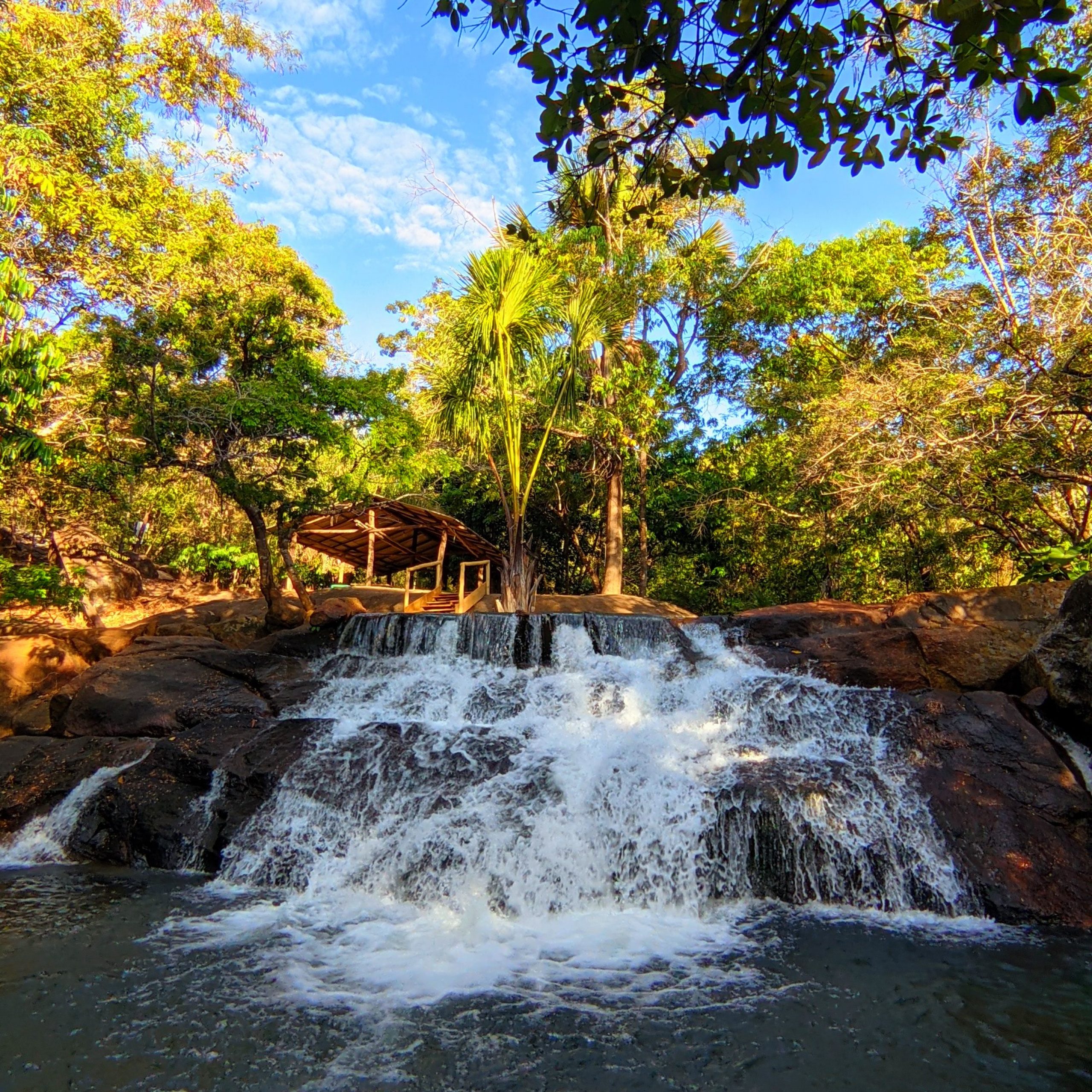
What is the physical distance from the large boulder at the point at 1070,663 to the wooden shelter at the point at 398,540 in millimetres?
9178

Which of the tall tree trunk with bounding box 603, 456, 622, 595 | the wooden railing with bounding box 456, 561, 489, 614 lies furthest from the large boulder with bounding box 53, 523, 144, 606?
the tall tree trunk with bounding box 603, 456, 622, 595

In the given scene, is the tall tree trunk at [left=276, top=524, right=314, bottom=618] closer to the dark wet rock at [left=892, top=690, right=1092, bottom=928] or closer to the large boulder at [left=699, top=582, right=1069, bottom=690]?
the large boulder at [left=699, top=582, right=1069, bottom=690]

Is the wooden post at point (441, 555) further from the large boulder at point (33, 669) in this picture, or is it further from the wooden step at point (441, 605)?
the large boulder at point (33, 669)

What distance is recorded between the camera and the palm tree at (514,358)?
12.3 metres

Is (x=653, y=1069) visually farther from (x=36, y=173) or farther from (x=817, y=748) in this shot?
(x=36, y=173)

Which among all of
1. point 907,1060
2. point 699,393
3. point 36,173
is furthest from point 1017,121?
point 699,393

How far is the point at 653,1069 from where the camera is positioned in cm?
309

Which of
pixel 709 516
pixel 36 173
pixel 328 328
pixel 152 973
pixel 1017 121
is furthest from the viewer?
pixel 709 516

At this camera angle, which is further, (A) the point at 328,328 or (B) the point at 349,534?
(A) the point at 328,328

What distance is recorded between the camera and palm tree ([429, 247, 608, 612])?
1226 cm

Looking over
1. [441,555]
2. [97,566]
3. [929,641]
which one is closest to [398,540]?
[441,555]

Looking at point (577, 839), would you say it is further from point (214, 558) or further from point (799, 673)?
point (214, 558)

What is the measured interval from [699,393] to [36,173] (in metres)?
14.1

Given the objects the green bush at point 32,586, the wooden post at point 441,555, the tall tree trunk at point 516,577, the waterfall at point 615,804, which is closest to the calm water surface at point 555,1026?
the waterfall at point 615,804
